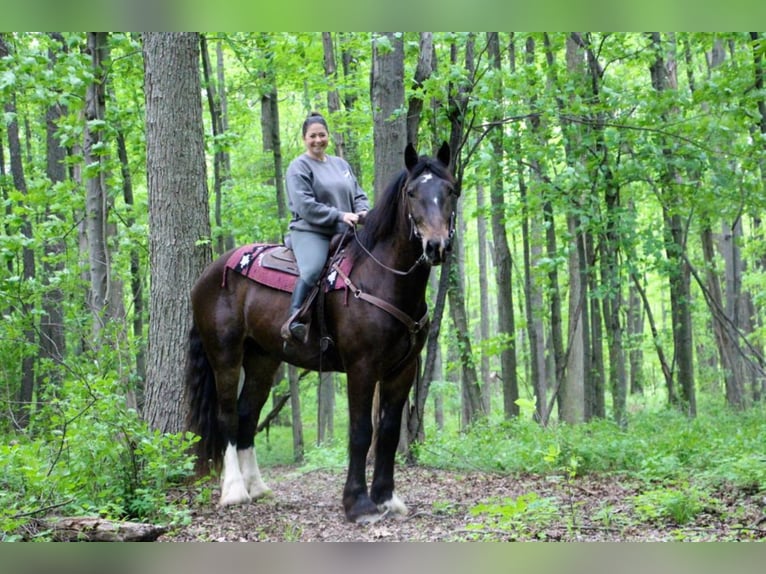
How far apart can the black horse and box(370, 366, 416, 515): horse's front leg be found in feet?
0.03

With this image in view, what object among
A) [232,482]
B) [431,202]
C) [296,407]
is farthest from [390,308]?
[296,407]

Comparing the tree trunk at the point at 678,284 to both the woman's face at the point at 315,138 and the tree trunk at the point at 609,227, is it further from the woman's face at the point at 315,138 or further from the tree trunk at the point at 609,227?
the woman's face at the point at 315,138

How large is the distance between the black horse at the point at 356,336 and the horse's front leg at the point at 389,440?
10 mm

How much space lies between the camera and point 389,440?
6730mm

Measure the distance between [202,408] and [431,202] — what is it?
354 centimetres

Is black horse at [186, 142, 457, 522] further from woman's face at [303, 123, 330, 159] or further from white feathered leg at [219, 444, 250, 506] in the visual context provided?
woman's face at [303, 123, 330, 159]

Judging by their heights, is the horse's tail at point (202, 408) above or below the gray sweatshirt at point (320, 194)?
below

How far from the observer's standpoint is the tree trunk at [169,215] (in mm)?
8047

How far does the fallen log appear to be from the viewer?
4926 mm

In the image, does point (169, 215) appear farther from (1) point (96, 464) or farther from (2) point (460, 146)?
(2) point (460, 146)

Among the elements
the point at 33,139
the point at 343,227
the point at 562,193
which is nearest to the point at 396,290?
the point at 343,227

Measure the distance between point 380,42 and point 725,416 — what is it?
11.3 m

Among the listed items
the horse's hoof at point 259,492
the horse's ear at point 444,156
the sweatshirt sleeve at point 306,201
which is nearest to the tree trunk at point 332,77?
the sweatshirt sleeve at point 306,201

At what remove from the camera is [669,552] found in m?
1.81
